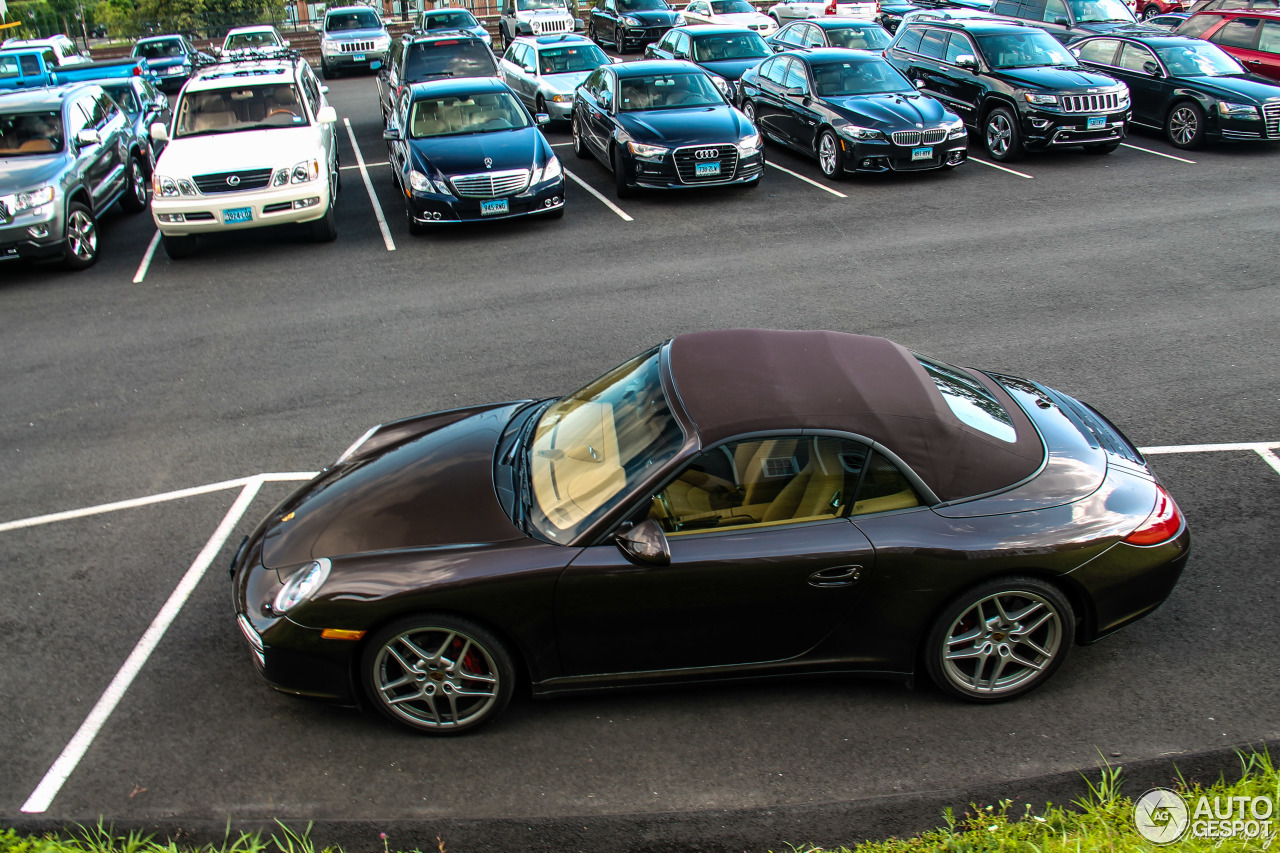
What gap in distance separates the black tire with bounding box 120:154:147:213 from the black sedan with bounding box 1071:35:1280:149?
15593mm

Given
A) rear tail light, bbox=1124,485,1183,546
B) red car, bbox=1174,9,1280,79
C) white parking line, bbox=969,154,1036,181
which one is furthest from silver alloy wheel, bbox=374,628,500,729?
red car, bbox=1174,9,1280,79

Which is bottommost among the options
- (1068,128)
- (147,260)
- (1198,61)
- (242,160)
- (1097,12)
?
(147,260)

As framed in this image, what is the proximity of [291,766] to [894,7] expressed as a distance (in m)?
29.6

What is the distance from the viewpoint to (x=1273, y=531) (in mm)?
5410

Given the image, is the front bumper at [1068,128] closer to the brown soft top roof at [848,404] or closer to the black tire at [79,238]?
the brown soft top roof at [848,404]

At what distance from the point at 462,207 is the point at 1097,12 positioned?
15085 millimetres

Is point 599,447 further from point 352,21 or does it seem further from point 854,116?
point 352,21

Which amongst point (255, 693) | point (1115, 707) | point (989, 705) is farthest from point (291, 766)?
point (1115, 707)

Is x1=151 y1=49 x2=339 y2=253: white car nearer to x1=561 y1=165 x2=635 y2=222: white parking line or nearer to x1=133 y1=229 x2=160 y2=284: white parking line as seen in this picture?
x1=133 y1=229 x2=160 y2=284: white parking line

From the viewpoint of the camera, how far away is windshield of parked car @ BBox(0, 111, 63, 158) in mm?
11438

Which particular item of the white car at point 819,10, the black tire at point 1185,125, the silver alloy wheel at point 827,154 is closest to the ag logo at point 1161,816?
the silver alloy wheel at point 827,154

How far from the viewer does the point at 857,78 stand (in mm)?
14328

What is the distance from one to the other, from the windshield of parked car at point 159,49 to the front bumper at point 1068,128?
23.3 metres

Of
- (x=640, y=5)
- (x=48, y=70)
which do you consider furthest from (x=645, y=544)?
(x=640, y=5)
